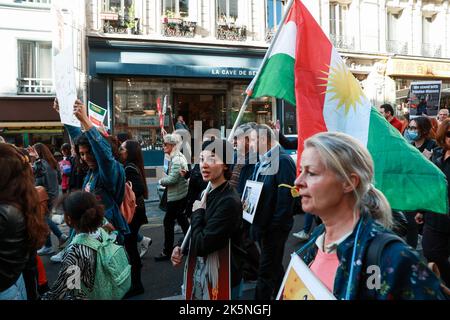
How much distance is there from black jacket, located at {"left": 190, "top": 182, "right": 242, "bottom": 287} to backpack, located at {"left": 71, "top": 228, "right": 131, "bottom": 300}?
1.72ft

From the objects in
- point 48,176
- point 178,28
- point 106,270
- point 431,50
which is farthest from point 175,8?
point 106,270

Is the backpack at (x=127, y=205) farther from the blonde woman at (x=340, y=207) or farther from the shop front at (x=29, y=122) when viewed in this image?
the shop front at (x=29, y=122)

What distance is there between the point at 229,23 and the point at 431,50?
1216 centimetres

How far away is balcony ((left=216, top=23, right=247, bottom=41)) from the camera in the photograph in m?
18.2

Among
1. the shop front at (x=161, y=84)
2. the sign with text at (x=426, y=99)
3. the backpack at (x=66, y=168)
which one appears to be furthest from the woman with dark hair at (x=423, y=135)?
the shop front at (x=161, y=84)

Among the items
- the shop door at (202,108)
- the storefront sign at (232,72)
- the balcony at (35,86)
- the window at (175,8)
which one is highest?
the window at (175,8)

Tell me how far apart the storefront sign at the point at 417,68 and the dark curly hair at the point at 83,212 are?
21.2 m

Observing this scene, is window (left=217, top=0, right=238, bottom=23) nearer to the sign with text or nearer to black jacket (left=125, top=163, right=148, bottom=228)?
the sign with text

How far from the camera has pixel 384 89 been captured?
70.3 feet

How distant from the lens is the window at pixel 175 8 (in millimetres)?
17422

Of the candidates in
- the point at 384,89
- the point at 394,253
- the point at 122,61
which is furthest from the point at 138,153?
the point at 384,89

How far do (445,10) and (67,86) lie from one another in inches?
983

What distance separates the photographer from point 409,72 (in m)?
21.6

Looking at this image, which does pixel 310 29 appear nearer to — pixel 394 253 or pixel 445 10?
pixel 394 253
